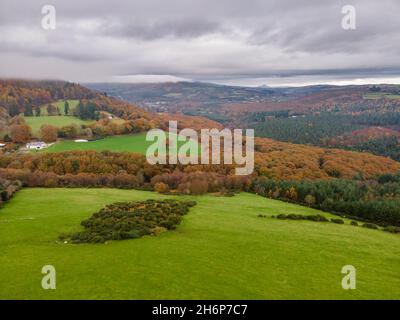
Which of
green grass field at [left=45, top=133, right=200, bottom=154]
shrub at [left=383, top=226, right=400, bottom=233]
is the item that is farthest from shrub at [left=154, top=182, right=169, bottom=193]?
shrub at [left=383, top=226, right=400, bottom=233]

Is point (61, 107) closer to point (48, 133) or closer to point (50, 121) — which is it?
point (50, 121)

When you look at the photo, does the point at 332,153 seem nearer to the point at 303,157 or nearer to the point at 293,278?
the point at 303,157

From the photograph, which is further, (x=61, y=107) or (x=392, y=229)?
(x=61, y=107)

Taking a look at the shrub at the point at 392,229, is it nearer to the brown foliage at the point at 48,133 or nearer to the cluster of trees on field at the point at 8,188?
the cluster of trees on field at the point at 8,188

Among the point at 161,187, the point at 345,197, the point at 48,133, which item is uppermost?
the point at 48,133

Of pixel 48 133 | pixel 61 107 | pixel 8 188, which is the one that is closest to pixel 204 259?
pixel 8 188

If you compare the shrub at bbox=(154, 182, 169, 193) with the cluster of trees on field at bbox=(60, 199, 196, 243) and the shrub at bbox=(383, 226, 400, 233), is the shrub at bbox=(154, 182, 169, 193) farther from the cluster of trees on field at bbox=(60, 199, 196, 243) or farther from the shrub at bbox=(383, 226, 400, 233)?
the shrub at bbox=(383, 226, 400, 233)
